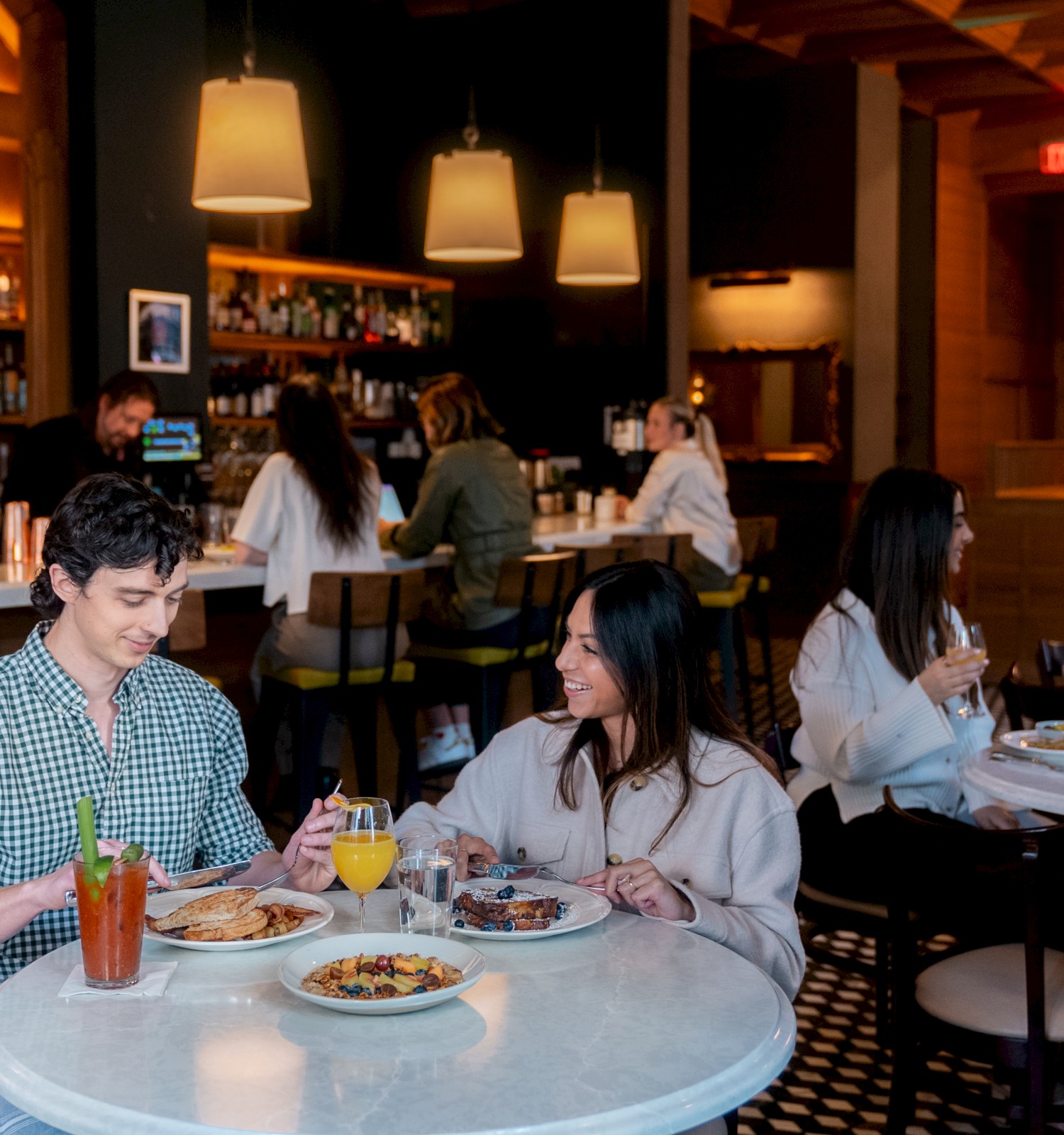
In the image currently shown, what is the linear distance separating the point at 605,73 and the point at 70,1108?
7688mm

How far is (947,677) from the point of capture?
2.93 meters

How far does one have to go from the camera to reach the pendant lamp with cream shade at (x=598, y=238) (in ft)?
21.7

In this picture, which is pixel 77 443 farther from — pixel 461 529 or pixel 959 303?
pixel 959 303

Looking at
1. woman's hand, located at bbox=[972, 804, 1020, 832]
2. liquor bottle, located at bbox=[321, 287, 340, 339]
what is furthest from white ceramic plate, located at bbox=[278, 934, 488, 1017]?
liquor bottle, located at bbox=[321, 287, 340, 339]

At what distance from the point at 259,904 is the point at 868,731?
1645 millimetres

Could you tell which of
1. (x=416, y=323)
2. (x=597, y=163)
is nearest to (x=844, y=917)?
(x=597, y=163)

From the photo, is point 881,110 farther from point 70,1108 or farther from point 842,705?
point 70,1108

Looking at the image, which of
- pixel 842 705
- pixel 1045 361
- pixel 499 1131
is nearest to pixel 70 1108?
pixel 499 1131

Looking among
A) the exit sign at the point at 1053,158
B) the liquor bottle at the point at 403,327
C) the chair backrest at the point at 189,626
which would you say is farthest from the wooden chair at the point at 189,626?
the exit sign at the point at 1053,158

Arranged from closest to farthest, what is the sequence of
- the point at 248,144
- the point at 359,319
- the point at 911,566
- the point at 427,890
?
the point at 427,890 → the point at 911,566 → the point at 248,144 → the point at 359,319

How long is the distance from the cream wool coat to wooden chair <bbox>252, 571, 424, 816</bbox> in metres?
2.21

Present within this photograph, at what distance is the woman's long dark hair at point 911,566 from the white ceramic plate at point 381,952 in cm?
181

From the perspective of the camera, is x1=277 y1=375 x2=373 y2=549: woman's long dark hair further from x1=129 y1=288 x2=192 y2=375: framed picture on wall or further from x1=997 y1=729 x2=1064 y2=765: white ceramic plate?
x1=997 y1=729 x2=1064 y2=765: white ceramic plate

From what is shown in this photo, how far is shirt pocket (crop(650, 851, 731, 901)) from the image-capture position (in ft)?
6.43
